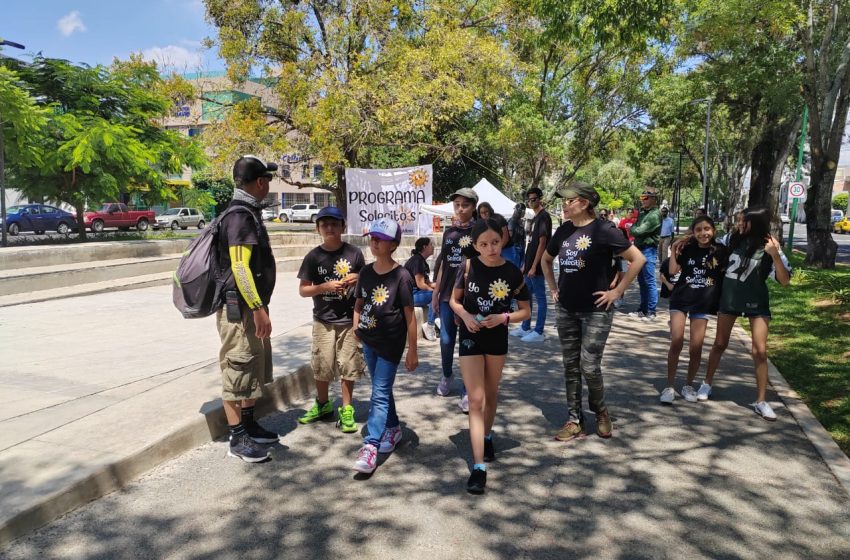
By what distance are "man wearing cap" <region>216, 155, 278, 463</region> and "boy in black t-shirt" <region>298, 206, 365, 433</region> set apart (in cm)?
42

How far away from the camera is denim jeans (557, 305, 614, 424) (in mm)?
4234

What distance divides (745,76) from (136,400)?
63.2 ft

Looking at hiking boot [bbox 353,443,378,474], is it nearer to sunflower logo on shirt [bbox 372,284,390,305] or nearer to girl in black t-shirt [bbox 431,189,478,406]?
sunflower logo on shirt [bbox 372,284,390,305]

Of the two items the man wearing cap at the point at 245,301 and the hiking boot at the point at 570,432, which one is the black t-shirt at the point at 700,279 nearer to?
the hiking boot at the point at 570,432

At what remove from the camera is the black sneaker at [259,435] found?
14.0 ft

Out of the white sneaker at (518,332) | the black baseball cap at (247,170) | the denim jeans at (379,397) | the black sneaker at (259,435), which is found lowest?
the white sneaker at (518,332)

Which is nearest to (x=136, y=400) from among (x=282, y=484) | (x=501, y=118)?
(x=282, y=484)

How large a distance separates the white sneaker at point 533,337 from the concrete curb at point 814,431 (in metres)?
2.64

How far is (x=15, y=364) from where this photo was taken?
5926 mm

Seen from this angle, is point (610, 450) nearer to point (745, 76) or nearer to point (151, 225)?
point (745, 76)

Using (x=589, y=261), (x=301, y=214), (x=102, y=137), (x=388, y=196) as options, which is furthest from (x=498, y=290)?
(x=301, y=214)

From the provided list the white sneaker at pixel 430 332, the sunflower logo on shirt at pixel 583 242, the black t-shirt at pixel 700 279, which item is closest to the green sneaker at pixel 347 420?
the sunflower logo on shirt at pixel 583 242

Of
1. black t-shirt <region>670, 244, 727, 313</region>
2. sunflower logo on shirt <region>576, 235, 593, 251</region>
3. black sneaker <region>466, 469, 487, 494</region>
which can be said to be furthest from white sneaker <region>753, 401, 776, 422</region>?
black sneaker <region>466, 469, 487, 494</region>

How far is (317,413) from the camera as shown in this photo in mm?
4832
